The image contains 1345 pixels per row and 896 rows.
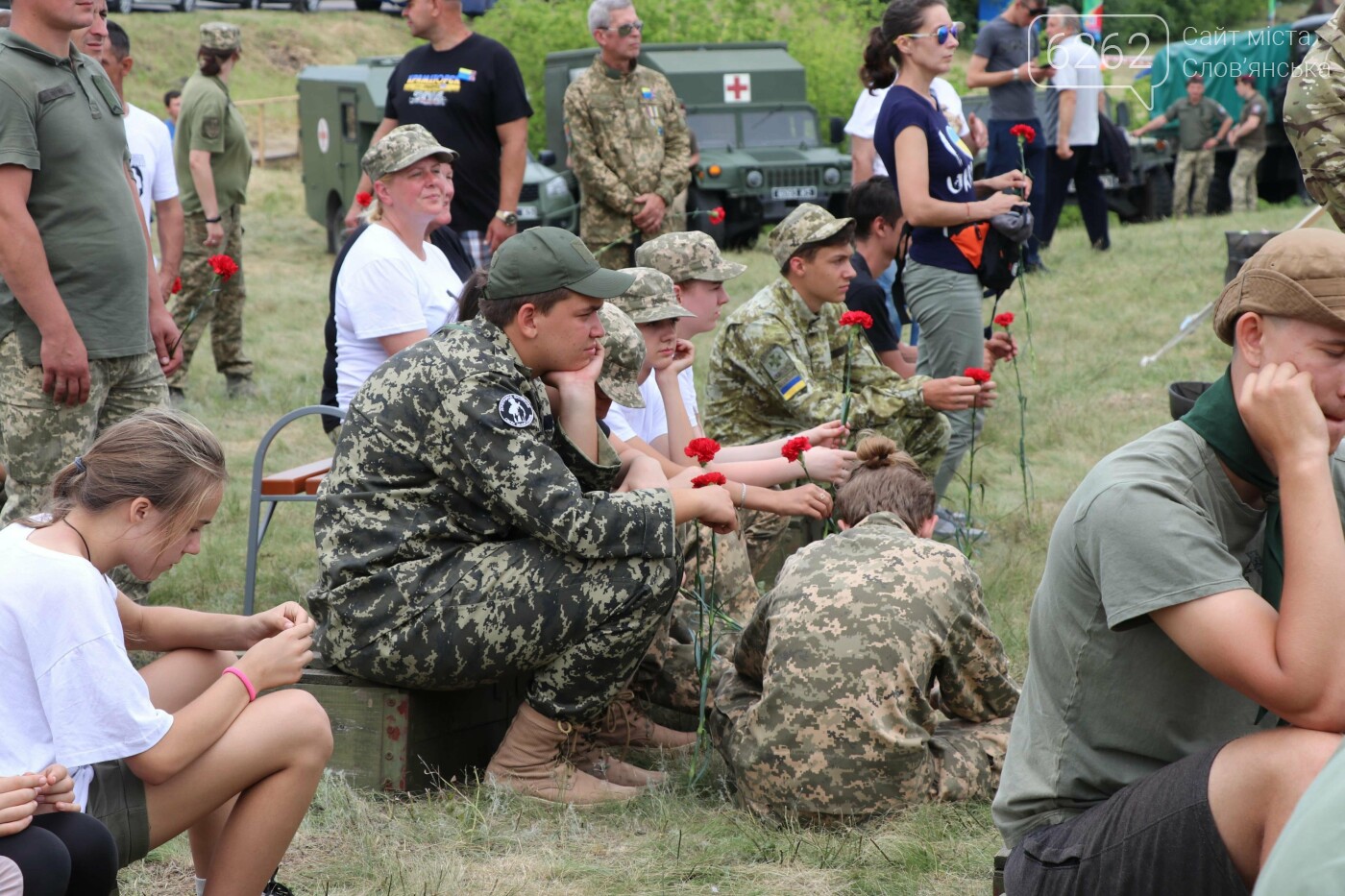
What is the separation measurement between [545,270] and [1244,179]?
15.4 metres

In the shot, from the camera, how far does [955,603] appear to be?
3.34 metres

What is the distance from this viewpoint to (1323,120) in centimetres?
384

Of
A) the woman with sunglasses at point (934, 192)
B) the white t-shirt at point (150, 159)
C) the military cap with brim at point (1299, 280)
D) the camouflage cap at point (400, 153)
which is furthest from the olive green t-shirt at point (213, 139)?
the military cap with brim at point (1299, 280)

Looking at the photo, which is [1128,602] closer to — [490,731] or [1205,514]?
[1205,514]

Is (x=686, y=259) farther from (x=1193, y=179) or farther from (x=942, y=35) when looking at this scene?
(x=1193, y=179)

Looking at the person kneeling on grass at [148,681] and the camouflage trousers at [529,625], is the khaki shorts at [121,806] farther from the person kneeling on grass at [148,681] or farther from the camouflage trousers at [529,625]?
the camouflage trousers at [529,625]

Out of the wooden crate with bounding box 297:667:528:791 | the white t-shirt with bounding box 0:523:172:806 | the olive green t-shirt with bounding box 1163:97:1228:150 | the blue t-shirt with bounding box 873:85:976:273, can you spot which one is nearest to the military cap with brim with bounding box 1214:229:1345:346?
the white t-shirt with bounding box 0:523:172:806

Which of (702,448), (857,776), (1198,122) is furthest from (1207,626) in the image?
(1198,122)

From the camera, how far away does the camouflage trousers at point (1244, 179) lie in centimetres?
1700

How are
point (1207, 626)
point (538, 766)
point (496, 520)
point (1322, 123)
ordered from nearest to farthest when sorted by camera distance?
point (1207, 626), point (496, 520), point (538, 766), point (1322, 123)

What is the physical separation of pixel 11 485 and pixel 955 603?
2.65 meters

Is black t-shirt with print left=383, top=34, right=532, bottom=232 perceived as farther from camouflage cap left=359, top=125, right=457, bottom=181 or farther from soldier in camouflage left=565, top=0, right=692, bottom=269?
soldier in camouflage left=565, top=0, right=692, bottom=269

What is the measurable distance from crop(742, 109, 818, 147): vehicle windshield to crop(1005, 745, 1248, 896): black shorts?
1286 centimetres

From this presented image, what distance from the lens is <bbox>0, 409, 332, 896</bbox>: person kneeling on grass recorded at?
95.3 inches
